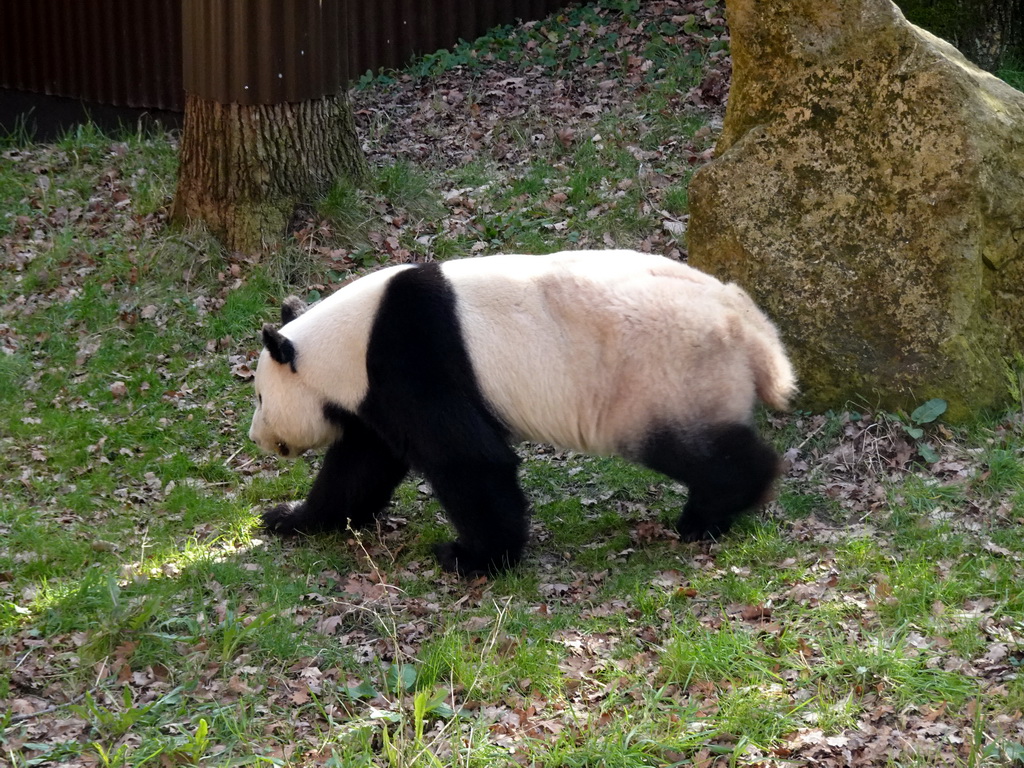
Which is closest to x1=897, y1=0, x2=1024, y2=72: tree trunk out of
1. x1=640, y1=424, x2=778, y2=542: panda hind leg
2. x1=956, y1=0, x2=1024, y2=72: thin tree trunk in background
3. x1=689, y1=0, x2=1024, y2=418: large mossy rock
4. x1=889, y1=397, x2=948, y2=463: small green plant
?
x1=956, y1=0, x2=1024, y2=72: thin tree trunk in background

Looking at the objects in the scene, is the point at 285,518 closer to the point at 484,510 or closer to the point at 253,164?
the point at 484,510

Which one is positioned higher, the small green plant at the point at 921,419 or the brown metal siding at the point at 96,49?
the brown metal siding at the point at 96,49

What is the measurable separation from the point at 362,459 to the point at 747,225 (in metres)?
2.96

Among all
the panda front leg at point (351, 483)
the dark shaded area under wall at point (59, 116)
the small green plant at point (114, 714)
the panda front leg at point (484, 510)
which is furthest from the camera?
the dark shaded area under wall at point (59, 116)

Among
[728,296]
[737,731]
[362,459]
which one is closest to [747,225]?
[728,296]

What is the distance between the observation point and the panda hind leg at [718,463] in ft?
18.1

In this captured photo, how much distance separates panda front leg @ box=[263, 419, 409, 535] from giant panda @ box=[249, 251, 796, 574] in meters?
0.36

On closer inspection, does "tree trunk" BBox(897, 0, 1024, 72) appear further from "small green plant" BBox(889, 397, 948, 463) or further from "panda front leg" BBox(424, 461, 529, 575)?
"panda front leg" BBox(424, 461, 529, 575)

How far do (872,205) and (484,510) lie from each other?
10.5ft

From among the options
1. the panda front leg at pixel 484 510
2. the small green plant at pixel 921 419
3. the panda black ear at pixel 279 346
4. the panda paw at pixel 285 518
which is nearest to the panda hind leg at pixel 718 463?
the panda front leg at pixel 484 510

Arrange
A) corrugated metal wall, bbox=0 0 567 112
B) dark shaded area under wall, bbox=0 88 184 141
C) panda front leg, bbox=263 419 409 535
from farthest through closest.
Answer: dark shaded area under wall, bbox=0 88 184 141
corrugated metal wall, bbox=0 0 567 112
panda front leg, bbox=263 419 409 535

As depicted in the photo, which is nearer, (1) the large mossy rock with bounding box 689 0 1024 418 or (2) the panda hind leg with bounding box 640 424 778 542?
(2) the panda hind leg with bounding box 640 424 778 542

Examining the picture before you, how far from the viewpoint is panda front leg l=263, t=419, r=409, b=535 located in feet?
20.5

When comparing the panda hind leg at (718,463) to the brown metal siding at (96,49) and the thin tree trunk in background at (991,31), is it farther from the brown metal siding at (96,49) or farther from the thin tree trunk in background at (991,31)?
the brown metal siding at (96,49)
